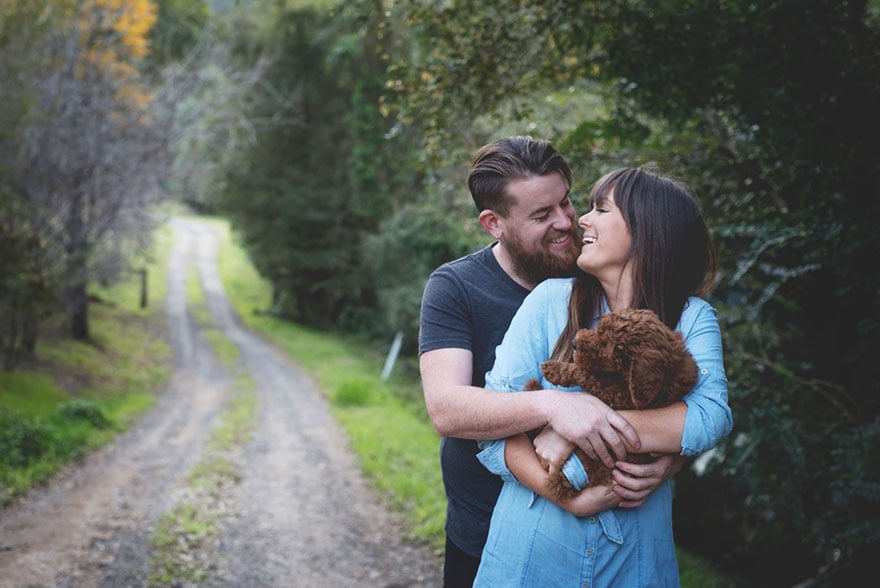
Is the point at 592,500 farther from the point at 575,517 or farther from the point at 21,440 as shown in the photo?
the point at 21,440

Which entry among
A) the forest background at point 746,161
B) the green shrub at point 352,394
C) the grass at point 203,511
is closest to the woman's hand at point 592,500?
the forest background at point 746,161

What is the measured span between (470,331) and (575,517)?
0.75 metres

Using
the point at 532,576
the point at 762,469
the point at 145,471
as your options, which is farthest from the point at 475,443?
the point at 145,471

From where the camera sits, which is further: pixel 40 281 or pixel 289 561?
pixel 40 281

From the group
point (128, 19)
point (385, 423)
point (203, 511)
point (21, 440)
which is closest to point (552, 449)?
point (203, 511)

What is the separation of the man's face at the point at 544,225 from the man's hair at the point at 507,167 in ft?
0.09

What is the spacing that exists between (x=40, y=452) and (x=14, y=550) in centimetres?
298

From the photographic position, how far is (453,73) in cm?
460

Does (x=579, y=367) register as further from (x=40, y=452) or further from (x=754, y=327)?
(x=40, y=452)

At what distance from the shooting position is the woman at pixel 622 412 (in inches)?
71.3

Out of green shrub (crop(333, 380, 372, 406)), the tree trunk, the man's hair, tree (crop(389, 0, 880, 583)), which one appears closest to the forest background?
tree (crop(389, 0, 880, 583))

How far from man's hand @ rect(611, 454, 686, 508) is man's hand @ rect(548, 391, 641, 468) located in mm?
35

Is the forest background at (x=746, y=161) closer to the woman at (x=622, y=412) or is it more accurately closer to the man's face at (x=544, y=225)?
the man's face at (x=544, y=225)

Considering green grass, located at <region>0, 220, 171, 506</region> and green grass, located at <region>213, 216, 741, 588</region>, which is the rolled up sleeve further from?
green grass, located at <region>0, 220, 171, 506</region>
